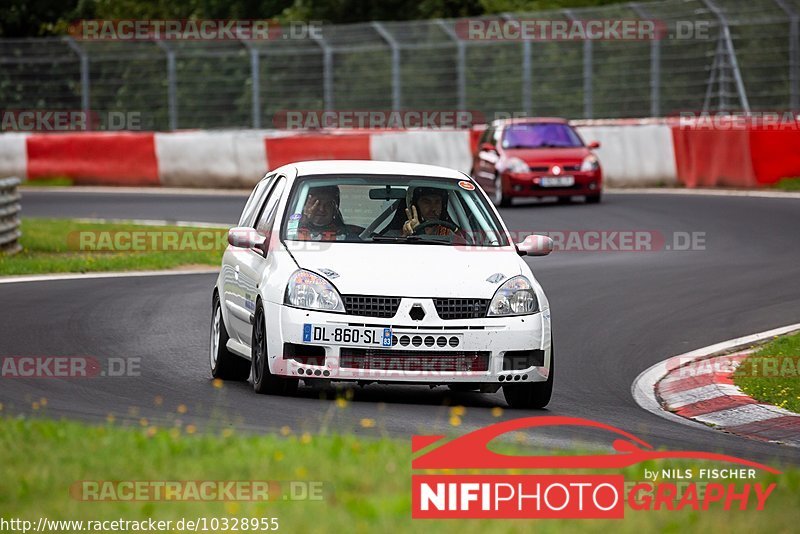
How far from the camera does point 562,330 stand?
13734 millimetres

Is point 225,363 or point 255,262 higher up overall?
point 255,262

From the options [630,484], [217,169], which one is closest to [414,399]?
[630,484]

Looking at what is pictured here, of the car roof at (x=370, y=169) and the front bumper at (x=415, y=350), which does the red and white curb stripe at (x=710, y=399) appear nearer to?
the front bumper at (x=415, y=350)

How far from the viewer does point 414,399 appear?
1008 cm

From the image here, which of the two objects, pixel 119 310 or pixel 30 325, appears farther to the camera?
pixel 119 310

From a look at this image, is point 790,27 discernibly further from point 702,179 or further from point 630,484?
point 630,484

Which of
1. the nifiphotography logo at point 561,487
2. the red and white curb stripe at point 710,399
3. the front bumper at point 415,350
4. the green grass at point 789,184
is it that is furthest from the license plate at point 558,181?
the nifiphotography logo at point 561,487

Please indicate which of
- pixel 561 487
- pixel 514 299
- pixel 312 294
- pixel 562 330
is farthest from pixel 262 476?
pixel 562 330

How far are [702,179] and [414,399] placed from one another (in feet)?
63.2

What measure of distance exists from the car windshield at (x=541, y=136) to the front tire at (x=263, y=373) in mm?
18135

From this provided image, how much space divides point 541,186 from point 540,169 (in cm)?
29

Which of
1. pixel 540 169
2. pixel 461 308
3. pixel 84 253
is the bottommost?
pixel 84 253

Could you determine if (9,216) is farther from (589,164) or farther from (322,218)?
(322,218)

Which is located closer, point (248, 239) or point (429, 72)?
point (248, 239)
